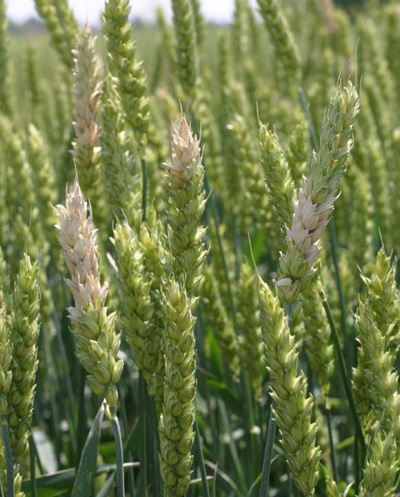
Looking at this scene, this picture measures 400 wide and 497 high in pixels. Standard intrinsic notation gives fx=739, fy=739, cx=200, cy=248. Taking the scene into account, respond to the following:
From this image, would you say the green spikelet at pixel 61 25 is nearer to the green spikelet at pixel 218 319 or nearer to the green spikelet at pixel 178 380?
the green spikelet at pixel 218 319

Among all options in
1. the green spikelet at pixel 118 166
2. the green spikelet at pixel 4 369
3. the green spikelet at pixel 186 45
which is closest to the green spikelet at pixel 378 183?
the green spikelet at pixel 186 45

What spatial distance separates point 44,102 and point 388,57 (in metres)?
1.40


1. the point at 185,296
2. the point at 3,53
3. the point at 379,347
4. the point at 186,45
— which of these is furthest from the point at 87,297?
the point at 3,53

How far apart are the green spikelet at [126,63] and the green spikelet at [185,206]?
341mm

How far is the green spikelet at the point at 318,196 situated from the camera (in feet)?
2.59

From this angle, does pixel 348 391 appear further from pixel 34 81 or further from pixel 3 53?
pixel 34 81

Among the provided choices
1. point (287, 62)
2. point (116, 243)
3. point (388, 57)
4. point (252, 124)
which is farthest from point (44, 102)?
point (116, 243)

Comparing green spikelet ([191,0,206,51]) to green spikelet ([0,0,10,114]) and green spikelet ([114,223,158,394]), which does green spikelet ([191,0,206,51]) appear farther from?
green spikelet ([114,223,158,394])

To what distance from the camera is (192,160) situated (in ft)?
2.84

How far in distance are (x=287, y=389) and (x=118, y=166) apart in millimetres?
478

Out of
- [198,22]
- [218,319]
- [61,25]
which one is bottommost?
[218,319]

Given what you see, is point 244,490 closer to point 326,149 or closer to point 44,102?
point 326,149

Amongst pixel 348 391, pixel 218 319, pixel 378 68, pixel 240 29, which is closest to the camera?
pixel 348 391

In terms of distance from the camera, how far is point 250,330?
129 cm
